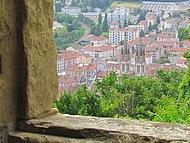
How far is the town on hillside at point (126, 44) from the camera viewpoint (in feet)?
78.6

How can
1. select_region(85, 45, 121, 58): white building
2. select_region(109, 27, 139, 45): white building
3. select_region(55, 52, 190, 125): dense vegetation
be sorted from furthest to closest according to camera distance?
select_region(109, 27, 139, 45): white building, select_region(85, 45, 121, 58): white building, select_region(55, 52, 190, 125): dense vegetation

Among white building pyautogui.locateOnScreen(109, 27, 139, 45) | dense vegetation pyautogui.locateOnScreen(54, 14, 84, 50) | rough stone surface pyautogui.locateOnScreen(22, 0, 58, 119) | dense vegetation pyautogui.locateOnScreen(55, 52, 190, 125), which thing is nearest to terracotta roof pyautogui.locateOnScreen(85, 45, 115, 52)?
dense vegetation pyautogui.locateOnScreen(54, 14, 84, 50)

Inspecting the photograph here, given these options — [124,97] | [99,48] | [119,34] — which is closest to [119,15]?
[119,34]

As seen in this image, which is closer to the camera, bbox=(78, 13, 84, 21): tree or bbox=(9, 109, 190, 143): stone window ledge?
bbox=(9, 109, 190, 143): stone window ledge

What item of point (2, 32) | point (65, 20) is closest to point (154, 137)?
point (2, 32)

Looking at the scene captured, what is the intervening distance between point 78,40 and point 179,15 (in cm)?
1142

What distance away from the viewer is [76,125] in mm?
1810

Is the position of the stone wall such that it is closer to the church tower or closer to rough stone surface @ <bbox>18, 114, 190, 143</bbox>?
rough stone surface @ <bbox>18, 114, 190, 143</bbox>

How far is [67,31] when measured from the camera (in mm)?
32125

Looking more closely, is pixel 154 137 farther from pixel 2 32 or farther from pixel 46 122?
pixel 2 32

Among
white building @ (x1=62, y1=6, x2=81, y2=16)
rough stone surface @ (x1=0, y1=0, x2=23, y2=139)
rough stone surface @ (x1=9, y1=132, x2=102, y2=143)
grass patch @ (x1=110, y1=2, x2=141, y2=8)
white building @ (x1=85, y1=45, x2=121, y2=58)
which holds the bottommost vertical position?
white building @ (x1=85, y1=45, x2=121, y2=58)

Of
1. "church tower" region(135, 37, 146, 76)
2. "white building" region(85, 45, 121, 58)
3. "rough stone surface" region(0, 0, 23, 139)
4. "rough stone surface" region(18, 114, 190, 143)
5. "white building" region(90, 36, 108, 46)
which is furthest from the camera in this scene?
"white building" region(90, 36, 108, 46)

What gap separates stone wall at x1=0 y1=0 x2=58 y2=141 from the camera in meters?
1.87

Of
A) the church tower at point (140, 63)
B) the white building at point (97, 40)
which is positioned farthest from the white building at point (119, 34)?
the church tower at point (140, 63)
